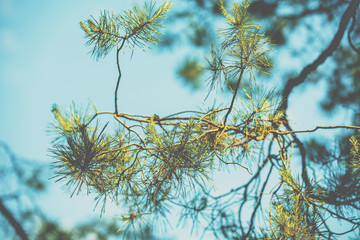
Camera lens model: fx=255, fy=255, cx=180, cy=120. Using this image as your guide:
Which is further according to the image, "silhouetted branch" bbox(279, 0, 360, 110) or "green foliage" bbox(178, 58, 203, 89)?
"green foliage" bbox(178, 58, 203, 89)

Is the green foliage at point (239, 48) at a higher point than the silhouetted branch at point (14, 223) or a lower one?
higher

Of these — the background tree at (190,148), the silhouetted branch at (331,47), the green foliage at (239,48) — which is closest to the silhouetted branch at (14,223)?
the background tree at (190,148)

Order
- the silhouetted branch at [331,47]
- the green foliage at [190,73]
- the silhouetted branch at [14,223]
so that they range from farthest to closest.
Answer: the green foliage at [190,73] < the silhouetted branch at [331,47] < the silhouetted branch at [14,223]

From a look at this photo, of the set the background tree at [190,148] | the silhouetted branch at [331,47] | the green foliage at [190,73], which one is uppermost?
the green foliage at [190,73]

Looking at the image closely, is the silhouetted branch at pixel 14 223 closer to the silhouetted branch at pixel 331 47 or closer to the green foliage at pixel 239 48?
the green foliage at pixel 239 48

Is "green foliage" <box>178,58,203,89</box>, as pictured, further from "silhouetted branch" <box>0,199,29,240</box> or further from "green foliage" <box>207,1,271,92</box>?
"silhouetted branch" <box>0,199,29,240</box>

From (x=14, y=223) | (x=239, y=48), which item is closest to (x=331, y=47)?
(x=239, y=48)

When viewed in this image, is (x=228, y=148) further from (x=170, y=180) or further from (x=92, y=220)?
(x=92, y=220)

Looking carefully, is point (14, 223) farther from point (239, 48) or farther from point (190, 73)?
point (190, 73)

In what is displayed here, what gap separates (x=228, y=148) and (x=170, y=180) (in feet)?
0.58

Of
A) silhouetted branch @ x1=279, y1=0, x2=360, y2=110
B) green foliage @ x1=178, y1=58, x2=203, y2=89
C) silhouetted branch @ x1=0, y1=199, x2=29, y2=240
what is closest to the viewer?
silhouetted branch @ x1=0, y1=199, x2=29, y2=240

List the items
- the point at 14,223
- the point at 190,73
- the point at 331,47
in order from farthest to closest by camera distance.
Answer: the point at 190,73 → the point at 331,47 → the point at 14,223

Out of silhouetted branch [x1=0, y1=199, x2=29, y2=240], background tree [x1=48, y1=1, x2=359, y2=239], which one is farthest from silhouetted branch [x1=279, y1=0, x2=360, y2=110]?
silhouetted branch [x1=0, y1=199, x2=29, y2=240]

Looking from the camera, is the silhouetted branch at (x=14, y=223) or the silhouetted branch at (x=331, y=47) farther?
the silhouetted branch at (x=331, y=47)
